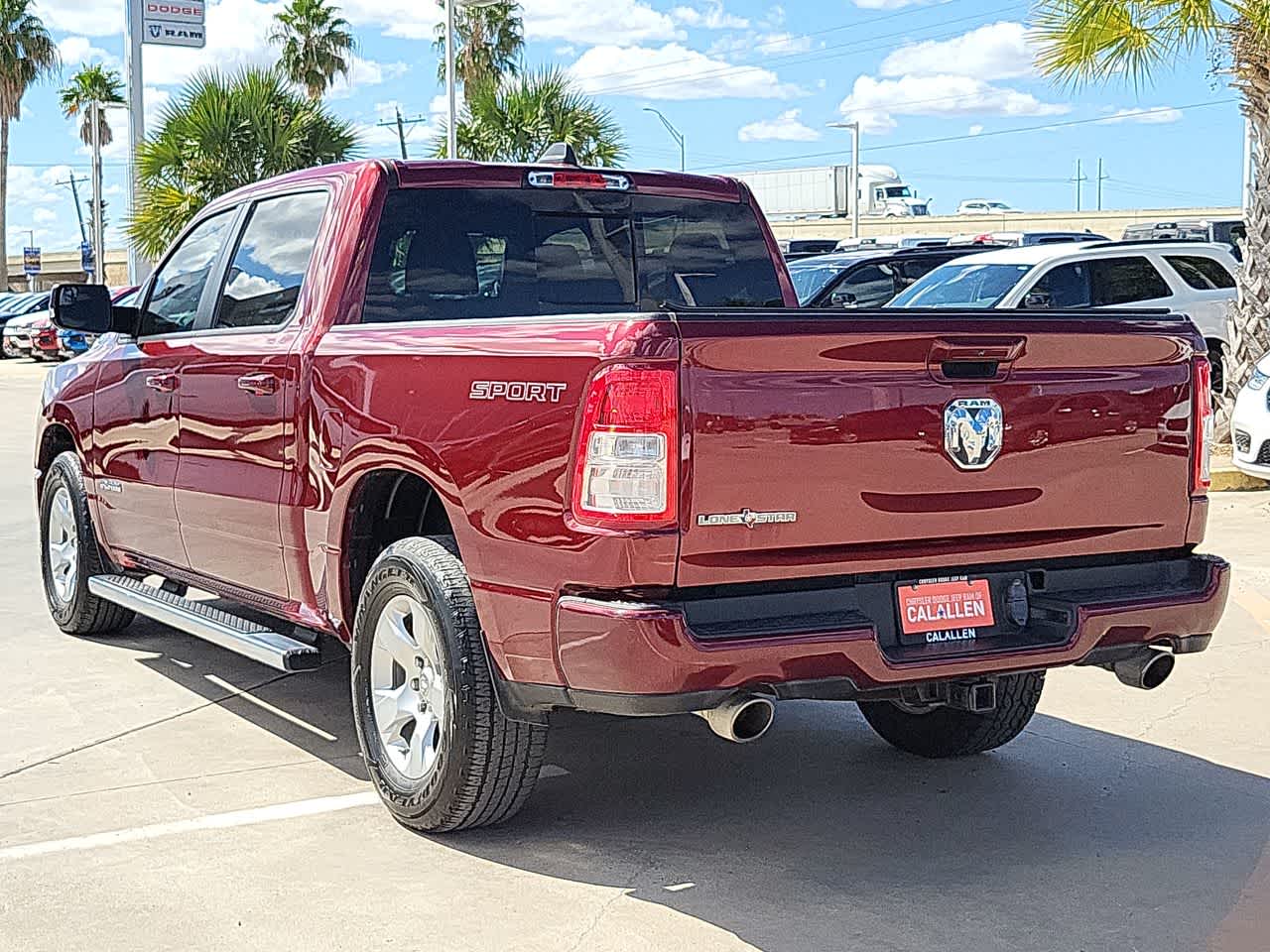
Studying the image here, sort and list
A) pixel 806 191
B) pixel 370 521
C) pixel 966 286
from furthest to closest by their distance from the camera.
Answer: pixel 806 191 < pixel 966 286 < pixel 370 521

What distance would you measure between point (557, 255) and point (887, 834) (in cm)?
229

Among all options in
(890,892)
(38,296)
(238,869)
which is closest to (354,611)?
(238,869)

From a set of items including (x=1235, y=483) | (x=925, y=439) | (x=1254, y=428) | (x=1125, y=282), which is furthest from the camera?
(x=1125, y=282)

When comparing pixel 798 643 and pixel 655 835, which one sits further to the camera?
pixel 655 835

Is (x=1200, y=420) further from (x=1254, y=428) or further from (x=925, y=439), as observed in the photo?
(x=1254, y=428)

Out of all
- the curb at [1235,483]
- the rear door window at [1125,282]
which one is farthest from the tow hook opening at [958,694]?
the rear door window at [1125,282]

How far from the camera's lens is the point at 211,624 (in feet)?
19.8

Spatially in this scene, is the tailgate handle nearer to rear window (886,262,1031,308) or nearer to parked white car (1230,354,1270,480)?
parked white car (1230,354,1270,480)

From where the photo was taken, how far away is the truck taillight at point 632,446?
13.6ft

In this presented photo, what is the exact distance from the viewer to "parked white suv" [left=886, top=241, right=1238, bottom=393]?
49.8 feet

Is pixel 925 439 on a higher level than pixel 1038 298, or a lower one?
lower

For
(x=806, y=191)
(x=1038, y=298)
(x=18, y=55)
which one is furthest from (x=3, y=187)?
(x=1038, y=298)

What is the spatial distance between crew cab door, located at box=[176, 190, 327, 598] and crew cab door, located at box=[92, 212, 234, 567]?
0.15 m

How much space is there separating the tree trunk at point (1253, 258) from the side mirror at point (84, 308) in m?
9.90
